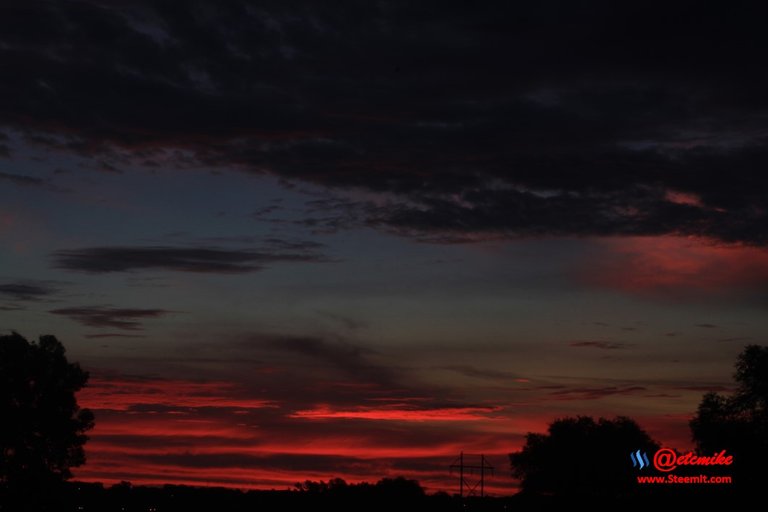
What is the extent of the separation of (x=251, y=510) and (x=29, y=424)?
301 ft

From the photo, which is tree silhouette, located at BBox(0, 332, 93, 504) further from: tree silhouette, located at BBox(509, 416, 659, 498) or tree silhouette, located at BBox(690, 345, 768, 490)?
tree silhouette, located at BBox(509, 416, 659, 498)

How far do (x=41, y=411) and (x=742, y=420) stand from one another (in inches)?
2792

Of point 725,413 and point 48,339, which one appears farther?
point 725,413

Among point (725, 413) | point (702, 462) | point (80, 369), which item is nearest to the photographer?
point (80, 369)

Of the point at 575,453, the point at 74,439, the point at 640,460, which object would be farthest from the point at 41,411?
the point at 575,453

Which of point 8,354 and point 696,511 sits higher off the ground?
point 8,354

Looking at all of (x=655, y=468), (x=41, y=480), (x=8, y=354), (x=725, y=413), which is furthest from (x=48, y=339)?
(x=725, y=413)

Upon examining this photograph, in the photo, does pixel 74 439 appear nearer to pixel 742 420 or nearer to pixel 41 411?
pixel 41 411

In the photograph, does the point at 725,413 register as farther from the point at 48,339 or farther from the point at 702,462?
the point at 48,339

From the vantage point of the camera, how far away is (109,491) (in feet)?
575

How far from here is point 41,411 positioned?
312 ft

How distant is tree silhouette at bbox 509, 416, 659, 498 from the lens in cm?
17162

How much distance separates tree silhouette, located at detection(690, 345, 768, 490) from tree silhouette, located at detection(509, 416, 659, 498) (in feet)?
177

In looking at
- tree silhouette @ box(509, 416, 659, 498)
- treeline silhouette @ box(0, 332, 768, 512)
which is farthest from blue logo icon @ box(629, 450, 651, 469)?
tree silhouette @ box(509, 416, 659, 498)
